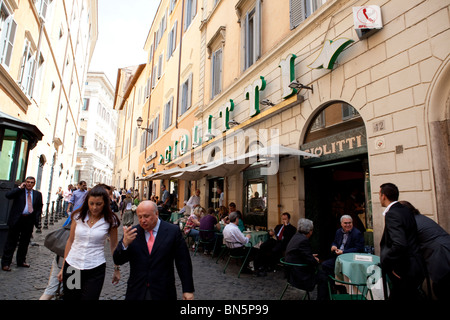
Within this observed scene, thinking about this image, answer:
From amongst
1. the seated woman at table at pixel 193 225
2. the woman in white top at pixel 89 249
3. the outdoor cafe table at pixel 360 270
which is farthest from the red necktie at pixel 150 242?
the seated woman at table at pixel 193 225

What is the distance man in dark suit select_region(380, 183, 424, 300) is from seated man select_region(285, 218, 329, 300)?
3.29 feet

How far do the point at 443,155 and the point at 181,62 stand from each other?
15.8 m

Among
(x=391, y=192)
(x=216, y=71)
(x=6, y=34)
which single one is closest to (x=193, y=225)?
(x=391, y=192)

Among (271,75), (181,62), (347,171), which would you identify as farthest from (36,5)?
(347,171)

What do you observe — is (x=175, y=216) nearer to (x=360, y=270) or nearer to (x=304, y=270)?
(x=304, y=270)

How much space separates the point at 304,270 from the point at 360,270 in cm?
69

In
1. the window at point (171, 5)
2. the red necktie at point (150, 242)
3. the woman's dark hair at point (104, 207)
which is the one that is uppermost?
the window at point (171, 5)

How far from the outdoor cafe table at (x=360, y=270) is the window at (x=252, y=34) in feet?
22.9

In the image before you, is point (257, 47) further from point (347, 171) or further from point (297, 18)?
point (347, 171)

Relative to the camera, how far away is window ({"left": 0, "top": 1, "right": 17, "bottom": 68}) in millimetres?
8216

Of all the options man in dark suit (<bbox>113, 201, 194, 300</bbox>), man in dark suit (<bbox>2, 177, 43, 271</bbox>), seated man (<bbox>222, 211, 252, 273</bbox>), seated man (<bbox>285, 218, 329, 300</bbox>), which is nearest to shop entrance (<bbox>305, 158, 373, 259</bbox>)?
seated man (<bbox>222, 211, 252, 273</bbox>)

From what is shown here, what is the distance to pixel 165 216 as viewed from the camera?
1212cm

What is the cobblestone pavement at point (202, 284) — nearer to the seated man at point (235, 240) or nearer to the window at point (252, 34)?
the seated man at point (235, 240)

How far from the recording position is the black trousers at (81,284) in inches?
101
